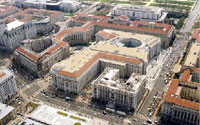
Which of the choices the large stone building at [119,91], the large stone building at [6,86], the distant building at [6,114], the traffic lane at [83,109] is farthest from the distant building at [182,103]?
the large stone building at [6,86]

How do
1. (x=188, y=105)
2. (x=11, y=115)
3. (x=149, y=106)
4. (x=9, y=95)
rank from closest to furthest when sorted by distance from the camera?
(x=188, y=105)
(x=11, y=115)
(x=149, y=106)
(x=9, y=95)

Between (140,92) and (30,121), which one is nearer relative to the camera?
(30,121)

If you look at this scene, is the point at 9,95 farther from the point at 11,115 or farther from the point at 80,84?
the point at 80,84

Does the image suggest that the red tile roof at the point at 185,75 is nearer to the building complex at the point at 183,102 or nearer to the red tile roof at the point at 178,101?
the building complex at the point at 183,102

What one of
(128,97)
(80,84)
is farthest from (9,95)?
(128,97)

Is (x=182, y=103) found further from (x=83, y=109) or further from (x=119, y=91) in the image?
(x=83, y=109)

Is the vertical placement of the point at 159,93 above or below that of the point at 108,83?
below

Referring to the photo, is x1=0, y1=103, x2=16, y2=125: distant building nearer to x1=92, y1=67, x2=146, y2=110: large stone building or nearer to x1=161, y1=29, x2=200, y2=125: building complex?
x1=92, y1=67, x2=146, y2=110: large stone building
